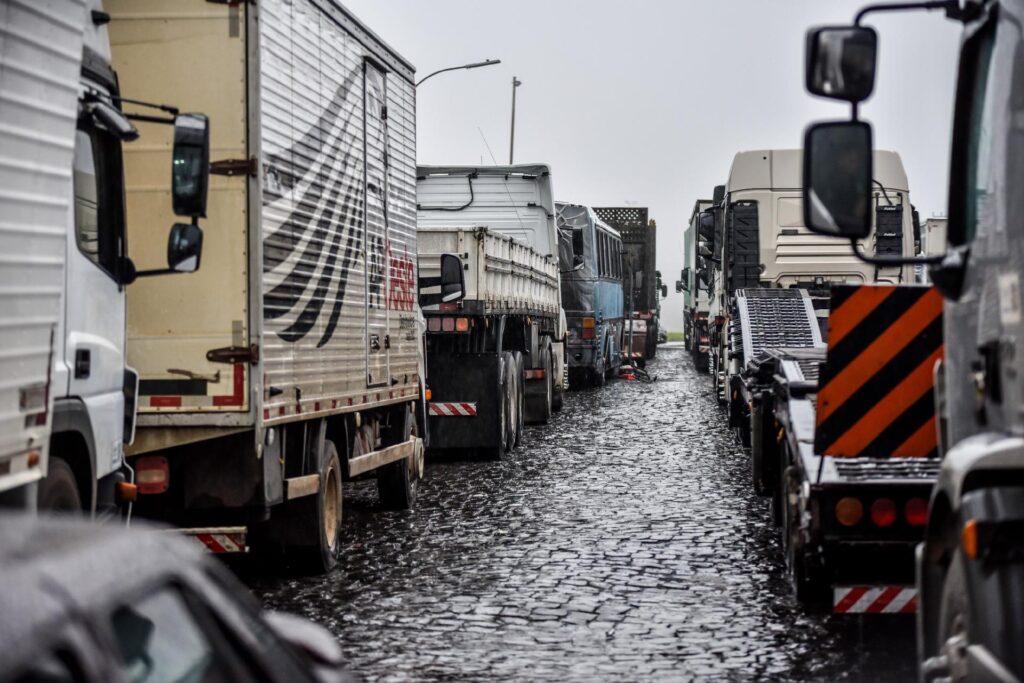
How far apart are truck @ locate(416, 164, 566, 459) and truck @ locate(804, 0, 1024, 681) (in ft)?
38.9

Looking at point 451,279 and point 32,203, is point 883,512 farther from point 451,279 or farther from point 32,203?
point 451,279

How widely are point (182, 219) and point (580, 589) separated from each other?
3022 millimetres

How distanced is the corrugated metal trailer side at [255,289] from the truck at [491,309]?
5.90m

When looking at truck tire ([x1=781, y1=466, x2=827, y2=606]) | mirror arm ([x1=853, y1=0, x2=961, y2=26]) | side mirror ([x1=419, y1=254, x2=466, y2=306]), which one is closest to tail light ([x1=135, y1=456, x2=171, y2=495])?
truck tire ([x1=781, y1=466, x2=827, y2=606])

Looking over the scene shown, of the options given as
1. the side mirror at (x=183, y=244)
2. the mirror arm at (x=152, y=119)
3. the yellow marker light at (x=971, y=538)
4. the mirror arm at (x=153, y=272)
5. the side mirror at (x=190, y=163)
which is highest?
the mirror arm at (x=152, y=119)

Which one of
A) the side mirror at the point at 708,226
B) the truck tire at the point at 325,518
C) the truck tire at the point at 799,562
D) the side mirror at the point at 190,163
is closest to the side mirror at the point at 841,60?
the side mirror at the point at 190,163

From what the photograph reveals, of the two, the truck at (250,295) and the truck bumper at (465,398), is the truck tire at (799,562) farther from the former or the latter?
the truck bumper at (465,398)

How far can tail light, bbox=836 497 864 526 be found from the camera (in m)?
7.35

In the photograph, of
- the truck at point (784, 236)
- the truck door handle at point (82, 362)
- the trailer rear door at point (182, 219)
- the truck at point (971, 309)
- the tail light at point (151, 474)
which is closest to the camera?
the truck at point (971, 309)

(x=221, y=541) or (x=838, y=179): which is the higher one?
(x=838, y=179)

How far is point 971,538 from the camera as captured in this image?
3.82 metres

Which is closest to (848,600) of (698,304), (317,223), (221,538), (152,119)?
(221,538)

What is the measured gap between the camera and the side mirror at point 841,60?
4.43m

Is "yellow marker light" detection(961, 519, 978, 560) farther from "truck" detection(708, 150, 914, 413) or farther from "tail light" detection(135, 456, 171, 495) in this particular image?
"truck" detection(708, 150, 914, 413)
